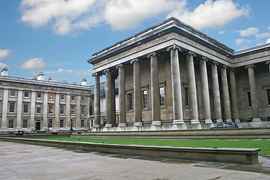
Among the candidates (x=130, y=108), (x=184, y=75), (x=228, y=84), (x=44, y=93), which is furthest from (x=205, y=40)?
(x=44, y=93)

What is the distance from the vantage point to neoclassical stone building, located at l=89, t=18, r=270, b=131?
29.7 m

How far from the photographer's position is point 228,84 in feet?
138

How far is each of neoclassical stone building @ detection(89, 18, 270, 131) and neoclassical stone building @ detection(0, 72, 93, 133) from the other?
29731 mm

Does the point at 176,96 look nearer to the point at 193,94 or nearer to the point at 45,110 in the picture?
the point at 193,94

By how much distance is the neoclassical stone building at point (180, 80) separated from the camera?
2967 centimetres

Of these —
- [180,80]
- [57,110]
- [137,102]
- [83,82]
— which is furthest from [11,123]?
[180,80]

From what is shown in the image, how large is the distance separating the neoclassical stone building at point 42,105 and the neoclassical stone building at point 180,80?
97.5 feet

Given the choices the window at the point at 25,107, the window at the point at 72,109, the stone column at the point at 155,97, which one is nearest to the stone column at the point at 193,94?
the stone column at the point at 155,97

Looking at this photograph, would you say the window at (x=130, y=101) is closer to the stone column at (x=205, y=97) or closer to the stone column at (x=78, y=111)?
the stone column at (x=205, y=97)

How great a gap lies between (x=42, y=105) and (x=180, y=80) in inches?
1785

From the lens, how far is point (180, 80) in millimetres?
32406

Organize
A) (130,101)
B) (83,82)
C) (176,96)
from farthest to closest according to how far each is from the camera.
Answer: (83,82) < (130,101) < (176,96)

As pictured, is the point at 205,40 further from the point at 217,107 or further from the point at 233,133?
the point at 233,133

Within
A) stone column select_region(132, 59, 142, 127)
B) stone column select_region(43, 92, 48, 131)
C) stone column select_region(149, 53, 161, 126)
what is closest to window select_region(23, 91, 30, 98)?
stone column select_region(43, 92, 48, 131)
